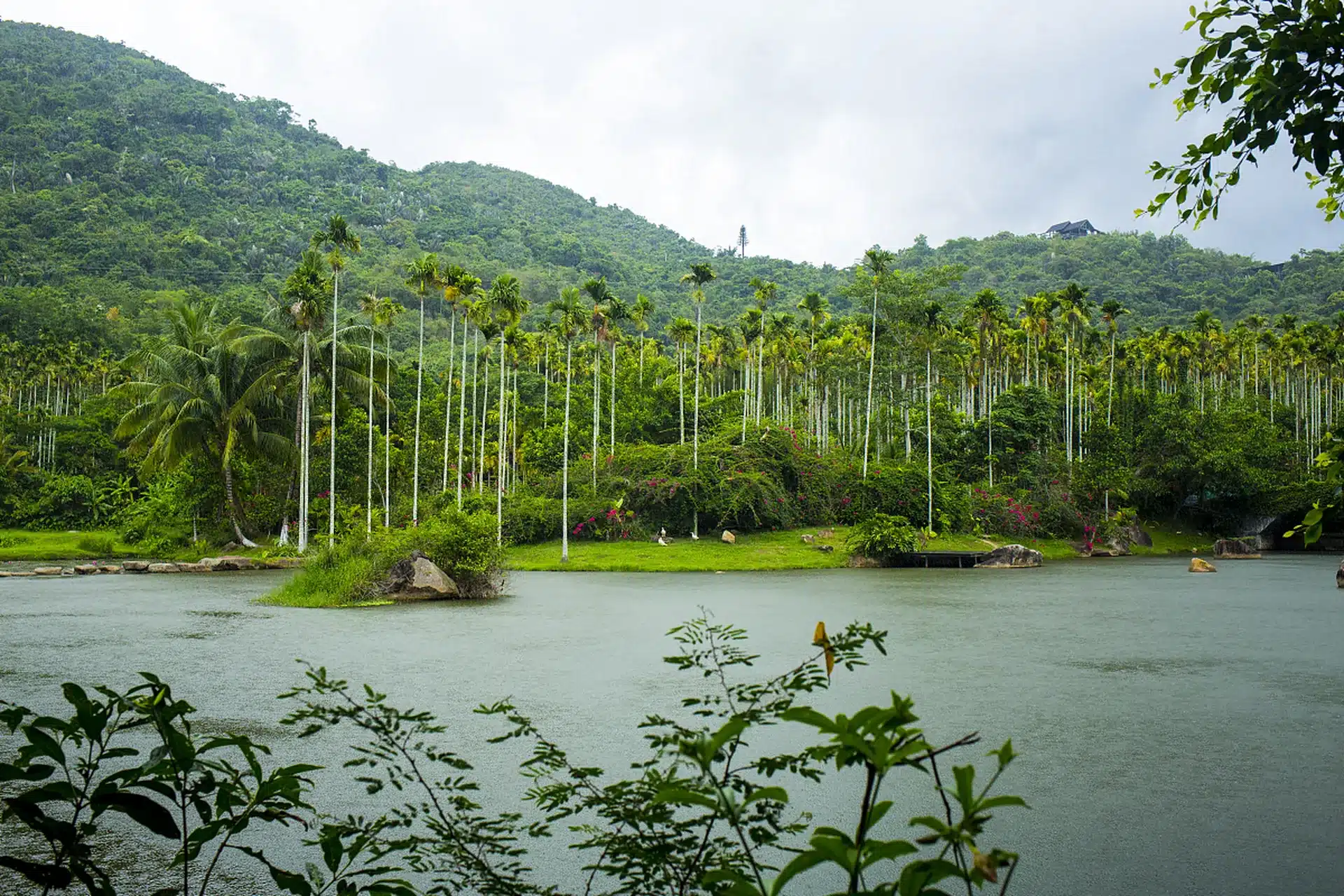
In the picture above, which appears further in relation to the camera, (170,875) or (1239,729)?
(1239,729)

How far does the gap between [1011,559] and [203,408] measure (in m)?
31.6

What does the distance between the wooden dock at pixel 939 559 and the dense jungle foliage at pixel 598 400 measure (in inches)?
59.9

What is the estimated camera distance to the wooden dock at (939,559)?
114ft

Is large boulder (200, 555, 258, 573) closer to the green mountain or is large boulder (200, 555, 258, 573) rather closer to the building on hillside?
the green mountain

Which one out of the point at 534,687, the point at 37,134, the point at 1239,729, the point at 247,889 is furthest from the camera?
the point at 37,134

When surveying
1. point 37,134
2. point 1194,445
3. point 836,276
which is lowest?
point 1194,445

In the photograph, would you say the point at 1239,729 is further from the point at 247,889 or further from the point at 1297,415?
the point at 1297,415

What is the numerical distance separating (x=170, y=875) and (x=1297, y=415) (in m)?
60.8

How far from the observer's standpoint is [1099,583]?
87.0 ft

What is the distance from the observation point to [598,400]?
1896 inches

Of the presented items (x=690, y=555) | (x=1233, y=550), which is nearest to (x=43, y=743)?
(x=690, y=555)

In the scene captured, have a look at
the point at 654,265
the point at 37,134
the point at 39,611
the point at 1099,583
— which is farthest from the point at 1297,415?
the point at 37,134

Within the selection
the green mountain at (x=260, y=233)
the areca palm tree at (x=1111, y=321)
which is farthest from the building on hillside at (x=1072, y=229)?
the areca palm tree at (x=1111, y=321)

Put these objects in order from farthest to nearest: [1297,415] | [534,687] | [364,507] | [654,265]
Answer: [654,265], [1297,415], [364,507], [534,687]
